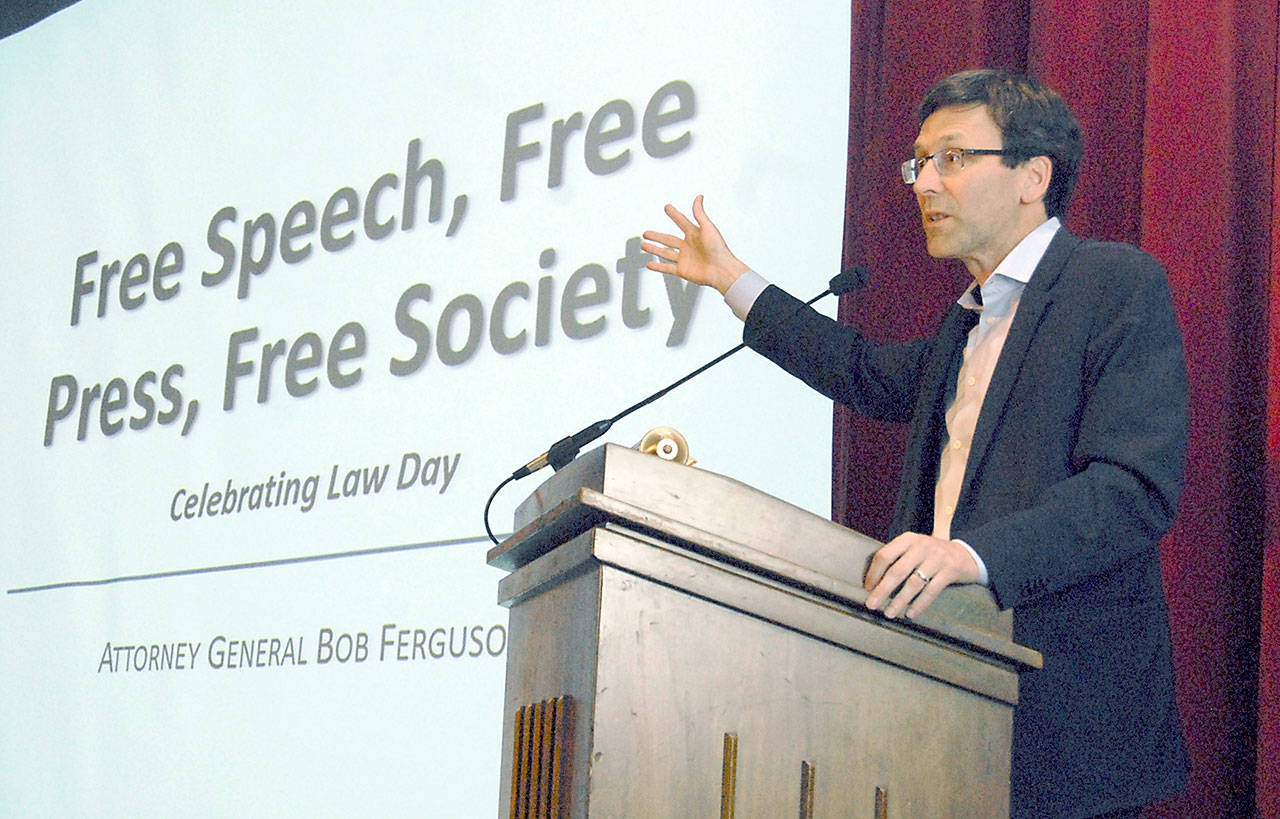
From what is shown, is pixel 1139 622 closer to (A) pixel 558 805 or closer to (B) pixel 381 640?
(A) pixel 558 805

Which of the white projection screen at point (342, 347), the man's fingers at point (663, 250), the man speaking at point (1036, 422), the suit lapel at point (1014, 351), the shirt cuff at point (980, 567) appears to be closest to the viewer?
the shirt cuff at point (980, 567)

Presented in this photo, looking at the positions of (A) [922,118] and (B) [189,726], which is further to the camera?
(B) [189,726]

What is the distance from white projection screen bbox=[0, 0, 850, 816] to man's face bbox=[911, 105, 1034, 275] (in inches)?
26.9

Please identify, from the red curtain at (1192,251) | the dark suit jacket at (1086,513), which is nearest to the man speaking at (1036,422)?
the dark suit jacket at (1086,513)

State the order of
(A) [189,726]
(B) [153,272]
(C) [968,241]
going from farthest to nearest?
(B) [153,272] → (A) [189,726] → (C) [968,241]

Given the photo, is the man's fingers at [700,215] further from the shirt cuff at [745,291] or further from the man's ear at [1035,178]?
the man's ear at [1035,178]

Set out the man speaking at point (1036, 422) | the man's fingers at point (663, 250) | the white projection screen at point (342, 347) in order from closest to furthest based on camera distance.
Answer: the man speaking at point (1036, 422) → the man's fingers at point (663, 250) → the white projection screen at point (342, 347)

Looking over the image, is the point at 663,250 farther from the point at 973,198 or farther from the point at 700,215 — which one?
the point at 973,198

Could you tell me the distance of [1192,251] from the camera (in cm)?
196

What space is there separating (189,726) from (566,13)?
1740mm

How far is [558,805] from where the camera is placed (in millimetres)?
986

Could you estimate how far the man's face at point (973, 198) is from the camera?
1.70 metres

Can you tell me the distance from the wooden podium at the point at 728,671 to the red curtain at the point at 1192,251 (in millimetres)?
846

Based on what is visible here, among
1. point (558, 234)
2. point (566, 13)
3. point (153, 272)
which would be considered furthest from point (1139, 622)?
point (153, 272)
